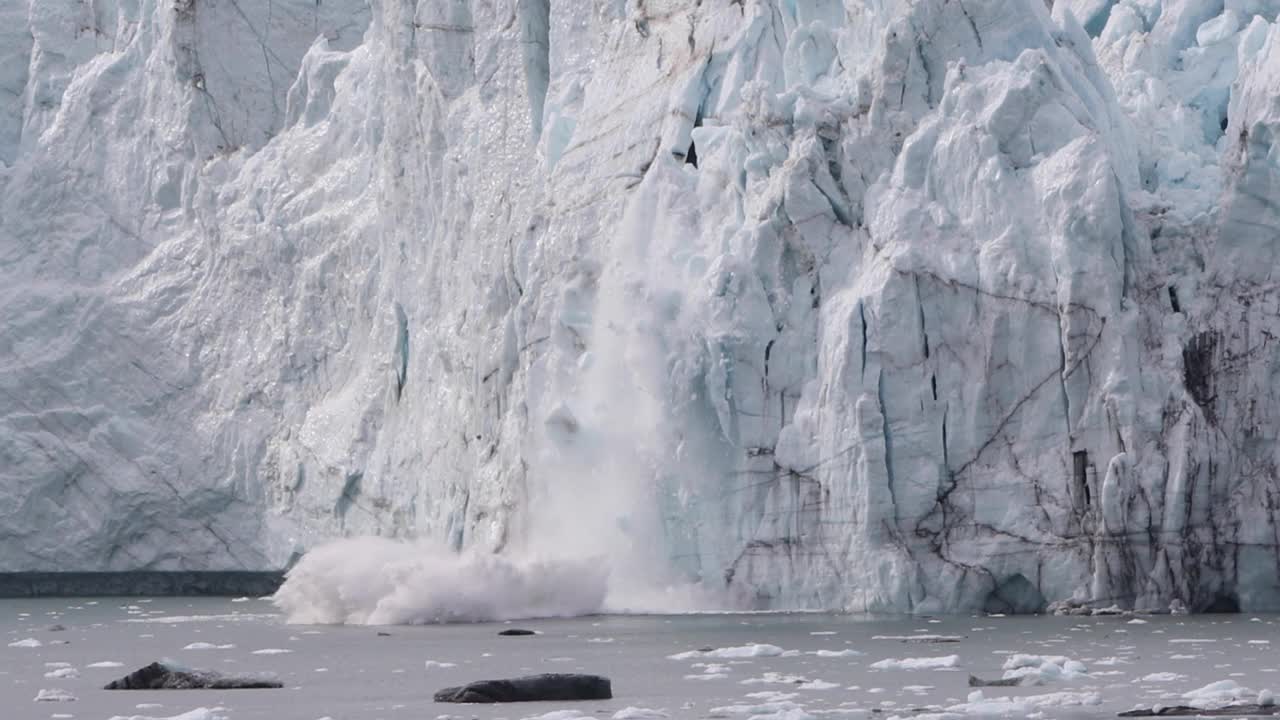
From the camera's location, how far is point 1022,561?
56.6ft

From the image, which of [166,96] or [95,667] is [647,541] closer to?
[95,667]

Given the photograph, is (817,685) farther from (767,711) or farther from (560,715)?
(560,715)

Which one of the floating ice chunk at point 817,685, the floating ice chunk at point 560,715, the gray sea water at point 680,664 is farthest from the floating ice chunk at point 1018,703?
the floating ice chunk at point 560,715

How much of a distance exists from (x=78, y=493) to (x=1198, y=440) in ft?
51.8

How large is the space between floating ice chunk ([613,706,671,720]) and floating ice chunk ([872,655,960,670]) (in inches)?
98.1

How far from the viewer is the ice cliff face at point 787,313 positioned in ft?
56.4

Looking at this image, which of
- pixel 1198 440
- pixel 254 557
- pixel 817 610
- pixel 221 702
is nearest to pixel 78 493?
pixel 254 557

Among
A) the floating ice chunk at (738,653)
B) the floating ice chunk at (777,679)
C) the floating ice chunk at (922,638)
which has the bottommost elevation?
the floating ice chunk at (777,679)

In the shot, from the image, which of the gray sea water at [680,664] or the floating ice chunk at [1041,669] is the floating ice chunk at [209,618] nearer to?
the gray sea water at [680,664]

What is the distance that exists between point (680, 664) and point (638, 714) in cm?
313

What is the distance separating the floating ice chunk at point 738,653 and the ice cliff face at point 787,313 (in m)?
4.25

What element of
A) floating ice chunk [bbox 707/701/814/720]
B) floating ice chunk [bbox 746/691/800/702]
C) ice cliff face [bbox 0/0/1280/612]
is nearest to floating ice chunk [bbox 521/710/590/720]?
floating ice chunk [bbox 707/701/814/720]

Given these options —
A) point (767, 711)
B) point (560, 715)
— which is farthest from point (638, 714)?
point (767, 711)

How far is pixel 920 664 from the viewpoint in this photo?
479 inches
